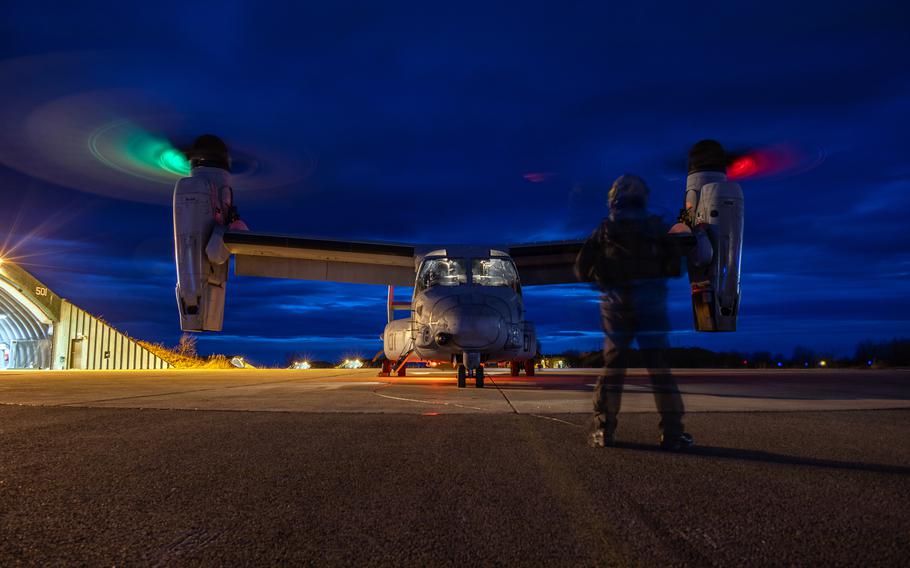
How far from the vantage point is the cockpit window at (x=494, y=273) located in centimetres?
1080

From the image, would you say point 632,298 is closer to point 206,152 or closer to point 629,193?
point 629,193

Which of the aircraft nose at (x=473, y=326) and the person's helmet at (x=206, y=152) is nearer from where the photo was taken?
the aircraft nose at (x=473, y=326)

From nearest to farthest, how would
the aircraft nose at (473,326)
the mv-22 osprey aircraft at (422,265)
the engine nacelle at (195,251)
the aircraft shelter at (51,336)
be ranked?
the aircraft nose at (473,326) → the mv-22 osprey aircraft at (422,265) → the engine nacelle at (195,251) → the aircraft shelter at (51,336)

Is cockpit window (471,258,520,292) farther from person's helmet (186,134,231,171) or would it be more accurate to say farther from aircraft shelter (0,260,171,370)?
aircraft shelter (0,260,171,370)

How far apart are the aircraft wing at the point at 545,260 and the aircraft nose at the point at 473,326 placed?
16.6ft

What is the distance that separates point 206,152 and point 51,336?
52.0 ft

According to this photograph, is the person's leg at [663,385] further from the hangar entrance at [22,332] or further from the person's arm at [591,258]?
the hangar entrance at [22,332]

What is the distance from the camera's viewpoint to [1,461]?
10.4 feet

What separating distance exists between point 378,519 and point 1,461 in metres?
2.48

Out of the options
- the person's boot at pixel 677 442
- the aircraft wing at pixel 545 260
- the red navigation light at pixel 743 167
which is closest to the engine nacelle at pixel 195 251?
the aircraft wing at pixel 545 260

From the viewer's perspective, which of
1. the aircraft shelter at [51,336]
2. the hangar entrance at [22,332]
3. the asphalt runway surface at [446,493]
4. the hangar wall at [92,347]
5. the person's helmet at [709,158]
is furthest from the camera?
the hangar wall at [92,347]

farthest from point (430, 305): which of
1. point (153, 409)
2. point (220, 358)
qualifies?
point (220, 358)

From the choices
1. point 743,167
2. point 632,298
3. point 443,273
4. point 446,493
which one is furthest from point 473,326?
point 743,167

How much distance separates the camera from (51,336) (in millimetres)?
24406
